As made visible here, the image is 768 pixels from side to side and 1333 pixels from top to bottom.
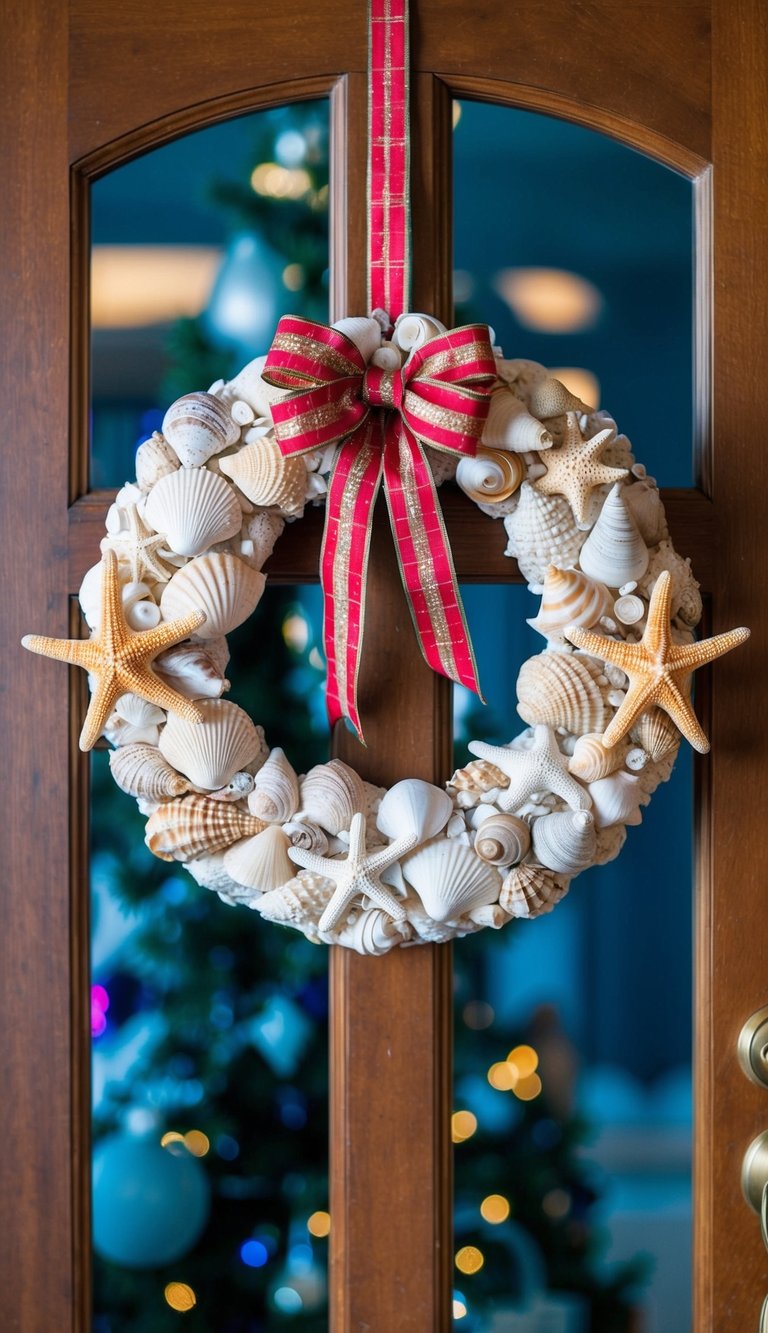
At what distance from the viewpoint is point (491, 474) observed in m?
0.85

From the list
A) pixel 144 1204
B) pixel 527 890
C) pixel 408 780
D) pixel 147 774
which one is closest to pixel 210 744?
pixel 147 774

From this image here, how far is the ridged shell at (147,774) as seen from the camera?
0.85m

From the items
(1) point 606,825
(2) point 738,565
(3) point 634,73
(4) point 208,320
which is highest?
(3) point 634,73

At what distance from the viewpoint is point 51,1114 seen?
94 centimetres

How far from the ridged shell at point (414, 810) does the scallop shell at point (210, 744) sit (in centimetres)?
12

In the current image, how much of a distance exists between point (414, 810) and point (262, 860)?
12cm

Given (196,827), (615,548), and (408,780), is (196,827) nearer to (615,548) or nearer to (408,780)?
(408,780)

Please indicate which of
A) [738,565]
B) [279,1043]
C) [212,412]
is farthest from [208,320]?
[279,1043]

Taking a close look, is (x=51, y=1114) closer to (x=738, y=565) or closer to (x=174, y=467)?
(x=174, y=467)

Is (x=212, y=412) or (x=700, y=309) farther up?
(x=700, y=309)

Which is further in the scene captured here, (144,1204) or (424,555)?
(144,1204)

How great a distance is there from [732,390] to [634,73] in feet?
0.90

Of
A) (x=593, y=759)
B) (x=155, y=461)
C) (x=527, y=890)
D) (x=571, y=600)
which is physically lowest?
(x=527, y=890)

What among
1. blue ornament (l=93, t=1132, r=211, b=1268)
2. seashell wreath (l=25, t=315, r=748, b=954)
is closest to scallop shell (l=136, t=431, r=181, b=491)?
seashell wreath (l=25, t=315, r=748, b=954)
